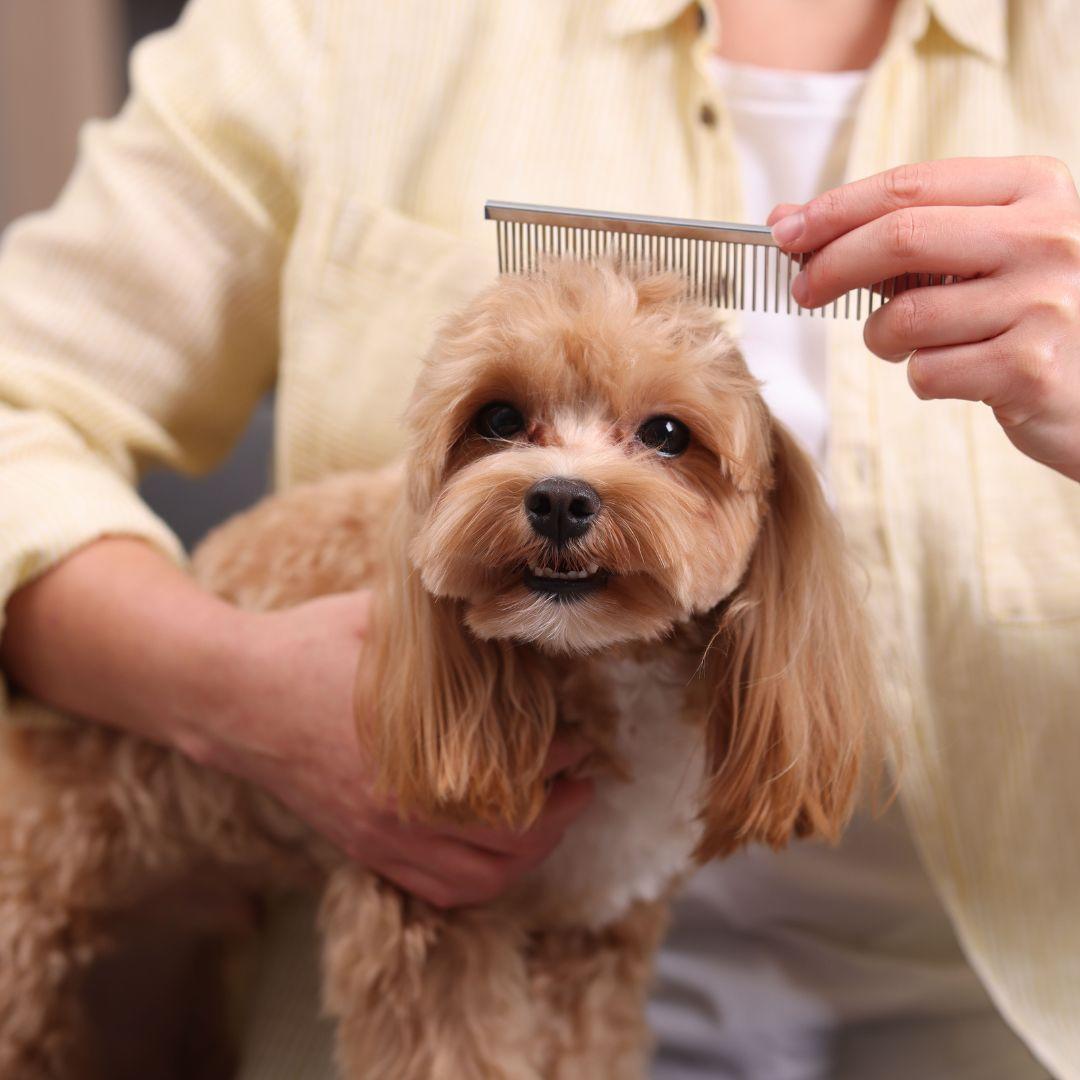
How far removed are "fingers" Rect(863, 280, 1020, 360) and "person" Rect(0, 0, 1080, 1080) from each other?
9.9 inches

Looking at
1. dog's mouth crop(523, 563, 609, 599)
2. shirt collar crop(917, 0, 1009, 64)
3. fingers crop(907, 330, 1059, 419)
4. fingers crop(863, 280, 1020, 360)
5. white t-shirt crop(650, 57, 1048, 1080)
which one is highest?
shirt collar crop(917, 0, 1009, 64)

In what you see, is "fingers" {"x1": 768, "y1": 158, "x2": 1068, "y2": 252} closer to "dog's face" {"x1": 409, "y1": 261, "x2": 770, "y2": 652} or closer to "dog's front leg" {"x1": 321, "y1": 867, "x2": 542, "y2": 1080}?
"dog's face" {"x1": 409, "y1": 261, "x2": 770, "y2": 652}

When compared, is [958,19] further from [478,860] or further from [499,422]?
[478,860]

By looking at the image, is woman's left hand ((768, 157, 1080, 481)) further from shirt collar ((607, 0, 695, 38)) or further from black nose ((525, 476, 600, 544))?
shirt collar ((607, 0, 695, 38))

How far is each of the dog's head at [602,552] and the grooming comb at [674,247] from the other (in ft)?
0.09

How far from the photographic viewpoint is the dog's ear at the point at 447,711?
2.32ft

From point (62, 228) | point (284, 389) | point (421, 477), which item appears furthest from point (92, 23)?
point (421, 477)

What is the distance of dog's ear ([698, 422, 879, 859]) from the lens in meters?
0.71

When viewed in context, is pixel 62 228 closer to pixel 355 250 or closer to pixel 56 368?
pixel 56 368

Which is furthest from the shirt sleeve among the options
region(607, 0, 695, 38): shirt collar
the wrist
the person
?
region(607, 0, 695, 38): shirt collar

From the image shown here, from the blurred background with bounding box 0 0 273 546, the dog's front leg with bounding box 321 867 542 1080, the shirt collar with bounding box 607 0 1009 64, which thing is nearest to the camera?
the dog's front leg with bounding box 321 867 542 1080

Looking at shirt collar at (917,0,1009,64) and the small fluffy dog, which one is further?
shirt collar at (917,0,1009,64)

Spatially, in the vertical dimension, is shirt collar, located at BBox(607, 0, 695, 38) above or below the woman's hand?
above

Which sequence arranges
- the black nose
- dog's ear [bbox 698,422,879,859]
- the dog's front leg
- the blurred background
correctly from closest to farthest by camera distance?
the black nose, dog's ear [bbox 698,422,879,859], the dog's front leg, the blurred background
